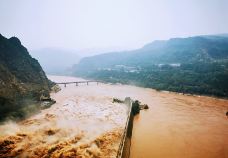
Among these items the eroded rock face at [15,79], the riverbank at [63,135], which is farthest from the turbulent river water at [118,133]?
the eroded rock face at [15,79]

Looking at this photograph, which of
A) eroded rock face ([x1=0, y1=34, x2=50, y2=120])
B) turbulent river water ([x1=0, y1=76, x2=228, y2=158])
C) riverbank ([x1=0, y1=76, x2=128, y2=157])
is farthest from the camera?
eroded rock face ([x1=0, y1=34, x2=50, y2=120])

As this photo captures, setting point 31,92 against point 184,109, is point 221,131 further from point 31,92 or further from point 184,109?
point 31,92

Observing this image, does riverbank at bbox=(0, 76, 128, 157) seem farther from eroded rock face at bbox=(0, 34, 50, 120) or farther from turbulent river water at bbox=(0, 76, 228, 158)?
eroded rock face at bbox=(0, 34, 50, 120)

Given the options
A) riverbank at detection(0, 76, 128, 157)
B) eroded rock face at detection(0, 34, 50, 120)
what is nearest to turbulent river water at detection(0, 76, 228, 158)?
riverbank at detection(0, 76, 128, 157)

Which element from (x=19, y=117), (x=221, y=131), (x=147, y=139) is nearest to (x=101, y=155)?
(x=147, y=139)

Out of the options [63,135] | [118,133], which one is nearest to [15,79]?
[63,135]

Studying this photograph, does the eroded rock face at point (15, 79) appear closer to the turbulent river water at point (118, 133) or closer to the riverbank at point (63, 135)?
the riverbank at point (63, 135)

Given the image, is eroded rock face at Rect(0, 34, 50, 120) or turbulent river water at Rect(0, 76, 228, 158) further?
eroded rock face at Rect(0, 34, 50, 120)

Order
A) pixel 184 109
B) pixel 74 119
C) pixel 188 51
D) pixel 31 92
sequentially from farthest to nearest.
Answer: pixel 188 51
pixel 184 109
pixel 31 92
pixel 74 119
